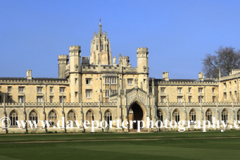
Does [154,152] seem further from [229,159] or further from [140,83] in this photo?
[140,83]

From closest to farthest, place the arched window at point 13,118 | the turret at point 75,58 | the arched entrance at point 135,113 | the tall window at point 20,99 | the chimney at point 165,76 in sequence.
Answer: the arched window at point 13,118 → the arched entrance at point 135,113 → the tall window at point 20,99 → the turret at point 75,58 → the chimney at point 165,76

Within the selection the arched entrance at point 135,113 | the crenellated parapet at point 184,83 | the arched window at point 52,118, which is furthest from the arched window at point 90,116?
the crenellated parapet at point 184,83

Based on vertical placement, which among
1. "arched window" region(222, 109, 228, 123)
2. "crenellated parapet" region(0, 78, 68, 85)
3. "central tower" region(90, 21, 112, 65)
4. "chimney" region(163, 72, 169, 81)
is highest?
"central tower" region(90, 21, 112, 65)

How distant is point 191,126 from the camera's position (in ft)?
281

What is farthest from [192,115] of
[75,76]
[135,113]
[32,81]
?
[32,81]

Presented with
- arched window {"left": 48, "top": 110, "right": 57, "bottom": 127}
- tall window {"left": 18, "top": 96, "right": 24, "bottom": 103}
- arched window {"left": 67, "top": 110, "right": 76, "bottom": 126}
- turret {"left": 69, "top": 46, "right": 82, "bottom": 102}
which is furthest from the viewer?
tall window {"left": 18, "top": 96, "right": 24, "bottom": 103}

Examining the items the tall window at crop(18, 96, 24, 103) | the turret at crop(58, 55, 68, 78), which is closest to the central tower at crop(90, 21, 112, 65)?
the turret at crop(58, 55, 68, 78)

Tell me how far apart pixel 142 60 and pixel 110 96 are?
10484 millimetres

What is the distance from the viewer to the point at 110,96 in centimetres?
8925

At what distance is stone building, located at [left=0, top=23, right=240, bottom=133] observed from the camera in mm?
80562

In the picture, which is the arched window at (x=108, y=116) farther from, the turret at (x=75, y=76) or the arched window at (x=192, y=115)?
the arched window at (x=192, y=115)

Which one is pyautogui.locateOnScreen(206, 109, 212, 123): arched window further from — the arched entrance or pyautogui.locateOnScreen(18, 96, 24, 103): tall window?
pyautogui.locateOnScreen(18, 96, 24, 103): tall window

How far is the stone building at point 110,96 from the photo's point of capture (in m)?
80.6

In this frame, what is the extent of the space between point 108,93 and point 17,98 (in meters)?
17.1
